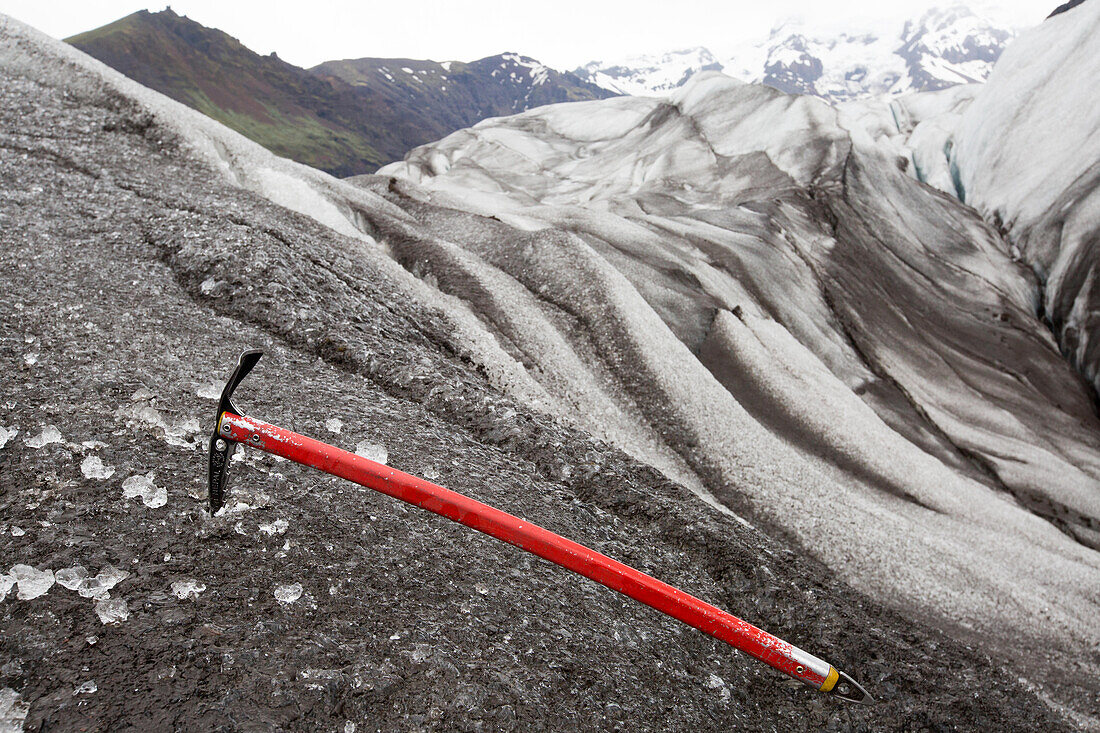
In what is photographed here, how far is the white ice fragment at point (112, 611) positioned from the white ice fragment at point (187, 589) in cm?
28

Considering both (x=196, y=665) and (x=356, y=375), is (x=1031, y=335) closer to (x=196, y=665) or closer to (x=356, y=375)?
(x=356, y=375)

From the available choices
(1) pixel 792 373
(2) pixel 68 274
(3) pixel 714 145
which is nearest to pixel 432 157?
(3) pixel 714 145

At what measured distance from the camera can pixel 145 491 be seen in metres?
4.51

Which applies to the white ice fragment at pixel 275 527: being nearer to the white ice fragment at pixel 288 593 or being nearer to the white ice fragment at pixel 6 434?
the white ice fragment at pixel 288 593

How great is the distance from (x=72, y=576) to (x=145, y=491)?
2.92 feet

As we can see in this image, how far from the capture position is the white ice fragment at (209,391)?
19.4ft

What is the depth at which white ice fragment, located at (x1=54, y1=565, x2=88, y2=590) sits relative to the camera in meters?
3.65

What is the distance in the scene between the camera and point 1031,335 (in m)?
26.7

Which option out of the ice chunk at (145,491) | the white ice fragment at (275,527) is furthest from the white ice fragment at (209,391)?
the white ice fragment at (275,527)

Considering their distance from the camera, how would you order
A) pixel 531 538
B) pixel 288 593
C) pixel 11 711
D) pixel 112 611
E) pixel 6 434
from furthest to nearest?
1. pixel 6 434
2. pixel 288 593
3. pixel 531 538
4. pixel 112 611
5. pixel 11 711

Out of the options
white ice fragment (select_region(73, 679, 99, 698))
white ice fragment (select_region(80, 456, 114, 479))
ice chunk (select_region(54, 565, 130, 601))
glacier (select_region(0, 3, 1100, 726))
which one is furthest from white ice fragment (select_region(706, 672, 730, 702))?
white ice fragment (select_region(80, 456, 114, 479))

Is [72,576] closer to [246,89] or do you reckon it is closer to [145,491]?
[145,491]

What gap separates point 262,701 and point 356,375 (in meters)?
4.50

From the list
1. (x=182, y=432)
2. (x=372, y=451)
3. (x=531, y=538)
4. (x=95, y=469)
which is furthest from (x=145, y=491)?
(x=531, y=538)
